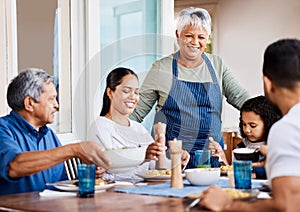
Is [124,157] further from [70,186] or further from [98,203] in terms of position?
[98,203]

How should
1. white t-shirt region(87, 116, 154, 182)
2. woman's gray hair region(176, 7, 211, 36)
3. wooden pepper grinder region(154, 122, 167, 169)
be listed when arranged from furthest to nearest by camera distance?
woman's gray hair region(176, 7, 211, 36) < white t-shirt region(87, 116, 154, 182) < wooden pepper grinder region(154, 122, 167, 169)

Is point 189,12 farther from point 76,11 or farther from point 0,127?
point 0,127

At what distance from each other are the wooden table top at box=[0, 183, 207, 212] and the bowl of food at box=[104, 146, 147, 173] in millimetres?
187

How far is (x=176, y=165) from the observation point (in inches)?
87.7

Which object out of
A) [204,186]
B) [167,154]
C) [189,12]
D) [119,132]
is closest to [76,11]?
[189,12]

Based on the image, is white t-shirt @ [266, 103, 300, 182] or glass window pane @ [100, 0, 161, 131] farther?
glass window pane @ [100, 0, 161, 131]

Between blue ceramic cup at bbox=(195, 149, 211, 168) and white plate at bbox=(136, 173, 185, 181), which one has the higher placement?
blue ceramic cup at bbox=(195, 149, 211, 168)

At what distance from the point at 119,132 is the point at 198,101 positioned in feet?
1.94

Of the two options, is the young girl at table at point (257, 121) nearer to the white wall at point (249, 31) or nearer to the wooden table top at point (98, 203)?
the wooden table top at point (98, 203)

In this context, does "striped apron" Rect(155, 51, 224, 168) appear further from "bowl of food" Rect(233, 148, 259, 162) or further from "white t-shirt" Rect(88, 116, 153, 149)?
"bowl of food" Rect(233, 148, 259, 162)

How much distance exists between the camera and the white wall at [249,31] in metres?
5.61

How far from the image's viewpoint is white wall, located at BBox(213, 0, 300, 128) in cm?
561

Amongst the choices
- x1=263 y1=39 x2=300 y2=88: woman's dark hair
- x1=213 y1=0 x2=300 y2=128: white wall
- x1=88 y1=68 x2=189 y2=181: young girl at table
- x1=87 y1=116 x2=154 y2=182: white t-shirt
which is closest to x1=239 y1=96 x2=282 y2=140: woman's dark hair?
x1=88 y1=68 x2=189 y2=181: young girl at table

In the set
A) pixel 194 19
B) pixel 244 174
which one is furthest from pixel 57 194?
pixel 194 19
